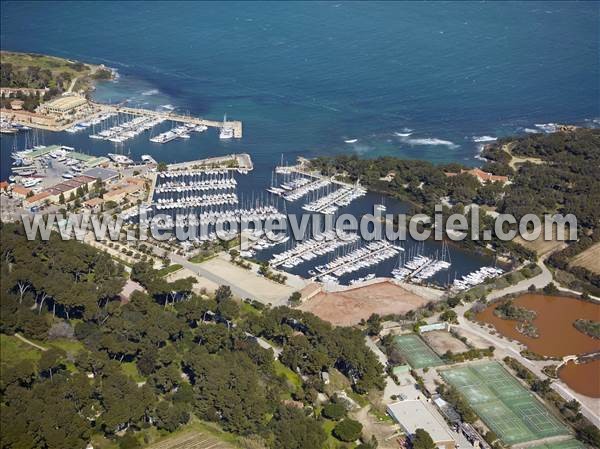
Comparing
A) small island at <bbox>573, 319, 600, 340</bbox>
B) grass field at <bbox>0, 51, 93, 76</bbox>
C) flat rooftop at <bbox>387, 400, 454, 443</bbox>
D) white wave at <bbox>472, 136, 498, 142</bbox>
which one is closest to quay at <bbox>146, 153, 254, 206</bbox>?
white wave at <bbox>472, 136, 498, 142</bbox>

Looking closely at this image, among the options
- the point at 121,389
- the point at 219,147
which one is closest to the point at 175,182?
the point at 219,147

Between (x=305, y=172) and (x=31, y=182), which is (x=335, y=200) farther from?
(x=31, y=182)

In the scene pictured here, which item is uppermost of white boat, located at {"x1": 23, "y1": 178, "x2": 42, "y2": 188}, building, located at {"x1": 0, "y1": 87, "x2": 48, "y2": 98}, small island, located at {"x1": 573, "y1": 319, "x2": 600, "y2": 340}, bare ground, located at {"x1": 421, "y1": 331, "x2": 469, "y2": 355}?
building, located at {"x1": 0, "y1": 87, "x2": 48, "y2": 98}

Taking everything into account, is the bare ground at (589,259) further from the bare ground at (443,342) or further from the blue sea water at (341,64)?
the blue sea water at (341,64)

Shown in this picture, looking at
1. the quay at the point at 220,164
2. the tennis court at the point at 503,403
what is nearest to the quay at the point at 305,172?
the quay at the point at 220,164

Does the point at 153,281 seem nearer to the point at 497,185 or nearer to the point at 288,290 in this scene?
the point at 288,290

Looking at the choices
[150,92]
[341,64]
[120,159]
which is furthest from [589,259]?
[150,92]

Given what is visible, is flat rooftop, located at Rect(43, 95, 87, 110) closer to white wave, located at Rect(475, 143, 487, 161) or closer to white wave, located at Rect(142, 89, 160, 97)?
white wave, located at Rect(142, 89, 160, 97)
